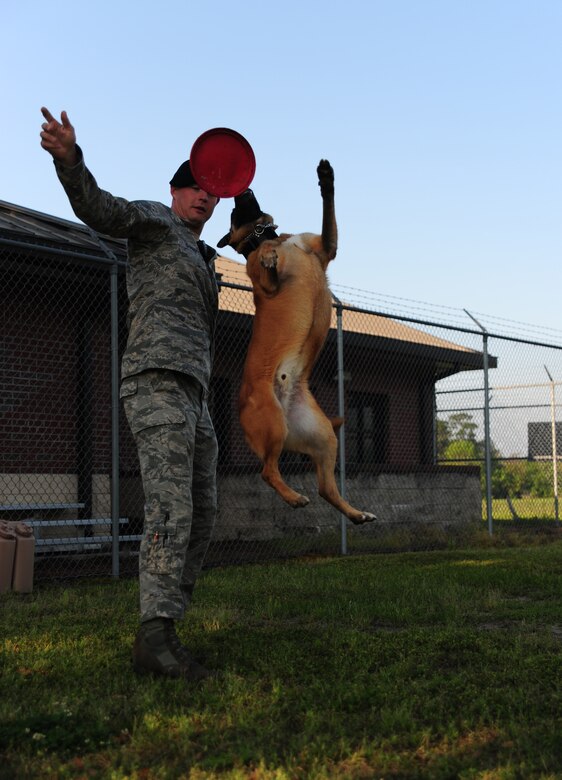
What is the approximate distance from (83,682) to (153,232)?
188 cm

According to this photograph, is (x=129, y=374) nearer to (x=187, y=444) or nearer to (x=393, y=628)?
(x=187, y=444)

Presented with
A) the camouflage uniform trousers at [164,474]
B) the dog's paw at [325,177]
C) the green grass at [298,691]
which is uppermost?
the dog's paw at [325,177]

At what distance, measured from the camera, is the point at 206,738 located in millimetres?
2643

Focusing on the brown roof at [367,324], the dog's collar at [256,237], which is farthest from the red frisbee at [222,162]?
the brown roof at [367,324]

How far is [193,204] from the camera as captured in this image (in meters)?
3.96

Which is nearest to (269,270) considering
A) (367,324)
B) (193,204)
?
(193,204)

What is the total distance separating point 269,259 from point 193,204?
642 mm

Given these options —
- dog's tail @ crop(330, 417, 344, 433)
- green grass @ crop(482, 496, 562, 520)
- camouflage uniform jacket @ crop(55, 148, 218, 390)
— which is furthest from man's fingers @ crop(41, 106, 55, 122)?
green grass @ crop(482, 496, 562, 520)

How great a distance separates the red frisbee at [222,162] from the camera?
352 cm

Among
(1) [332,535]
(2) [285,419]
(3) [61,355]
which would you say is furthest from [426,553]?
(2) [285,419]

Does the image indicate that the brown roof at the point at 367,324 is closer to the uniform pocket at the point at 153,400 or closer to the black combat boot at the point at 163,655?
the uniform pocket at the point at 153,400

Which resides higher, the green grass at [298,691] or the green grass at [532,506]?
the green grass at [532,506]

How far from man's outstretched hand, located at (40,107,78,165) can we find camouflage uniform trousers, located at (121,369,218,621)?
3.13 ft

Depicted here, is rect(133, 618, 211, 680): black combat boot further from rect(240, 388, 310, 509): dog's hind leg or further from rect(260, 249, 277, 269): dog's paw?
rect(260, 249, 277, 269): dog's paw
